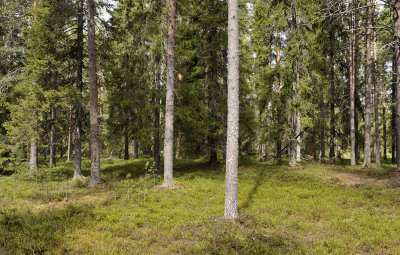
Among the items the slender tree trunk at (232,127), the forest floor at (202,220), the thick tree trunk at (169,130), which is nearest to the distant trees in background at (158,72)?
the thick tree trunk at (169,130)

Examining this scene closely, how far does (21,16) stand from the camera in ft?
50.0

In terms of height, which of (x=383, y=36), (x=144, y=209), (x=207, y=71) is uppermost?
(x=383, y=36)

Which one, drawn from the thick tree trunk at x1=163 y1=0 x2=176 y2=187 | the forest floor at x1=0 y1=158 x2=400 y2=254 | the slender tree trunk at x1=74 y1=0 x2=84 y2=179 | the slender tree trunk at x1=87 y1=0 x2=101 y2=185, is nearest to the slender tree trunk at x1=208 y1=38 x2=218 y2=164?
the thick tree trunk at x1=163 y1=0 x2=176 y2=187

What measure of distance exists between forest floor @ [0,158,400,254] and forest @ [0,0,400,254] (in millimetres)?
45

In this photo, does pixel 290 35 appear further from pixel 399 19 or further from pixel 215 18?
pixel 399 19

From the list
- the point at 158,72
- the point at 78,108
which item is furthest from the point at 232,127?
the point at 78,108


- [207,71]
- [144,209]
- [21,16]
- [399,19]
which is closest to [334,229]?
[144,209]

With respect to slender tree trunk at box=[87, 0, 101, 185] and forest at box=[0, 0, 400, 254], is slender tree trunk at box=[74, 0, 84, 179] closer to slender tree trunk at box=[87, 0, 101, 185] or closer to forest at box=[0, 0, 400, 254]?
forest at box=[0, 0, 400, 254]

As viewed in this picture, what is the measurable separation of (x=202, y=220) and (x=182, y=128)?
8589mm

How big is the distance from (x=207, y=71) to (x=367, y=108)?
11.5 metres

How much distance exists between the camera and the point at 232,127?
697 centimetres

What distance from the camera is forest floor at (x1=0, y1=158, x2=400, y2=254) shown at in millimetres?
5570

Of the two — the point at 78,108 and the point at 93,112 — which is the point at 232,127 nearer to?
the point at 93,112

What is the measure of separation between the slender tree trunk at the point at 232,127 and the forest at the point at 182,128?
1.5 inches
